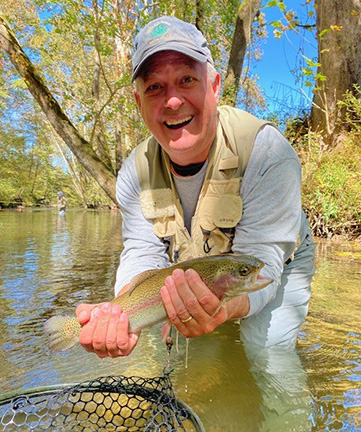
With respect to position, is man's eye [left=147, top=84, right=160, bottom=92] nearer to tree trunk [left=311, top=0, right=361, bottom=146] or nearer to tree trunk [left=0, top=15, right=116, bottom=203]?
tree trunk [left=0, top=15, right=116, bottom=203]

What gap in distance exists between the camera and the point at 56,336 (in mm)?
Answer: 1848

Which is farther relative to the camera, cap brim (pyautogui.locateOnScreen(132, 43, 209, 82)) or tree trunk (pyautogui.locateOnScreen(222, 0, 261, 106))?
tree trunk (pyautogui.locateOnScreen(222, 0, 261, 106))

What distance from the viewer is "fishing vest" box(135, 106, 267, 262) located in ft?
7.91

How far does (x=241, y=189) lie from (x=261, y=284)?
2.79ft

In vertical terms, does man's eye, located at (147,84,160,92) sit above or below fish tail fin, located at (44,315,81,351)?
above

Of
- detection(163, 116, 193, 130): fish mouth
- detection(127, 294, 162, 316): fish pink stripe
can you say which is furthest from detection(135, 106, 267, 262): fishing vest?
detection(127, 294, 162, 316): fish pink stripe

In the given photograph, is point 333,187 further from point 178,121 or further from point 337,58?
point 178,121

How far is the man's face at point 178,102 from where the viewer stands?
2.21 metres

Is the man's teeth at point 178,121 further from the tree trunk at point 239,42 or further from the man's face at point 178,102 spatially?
the tree trunk at point 239,42

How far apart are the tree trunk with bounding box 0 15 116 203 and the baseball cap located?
339cm

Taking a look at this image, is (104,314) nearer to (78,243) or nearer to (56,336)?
(56,336)

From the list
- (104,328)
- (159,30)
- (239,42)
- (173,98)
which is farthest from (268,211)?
(239,42)

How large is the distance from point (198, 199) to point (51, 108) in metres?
4.00

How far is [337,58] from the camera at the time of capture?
32.4 feet
